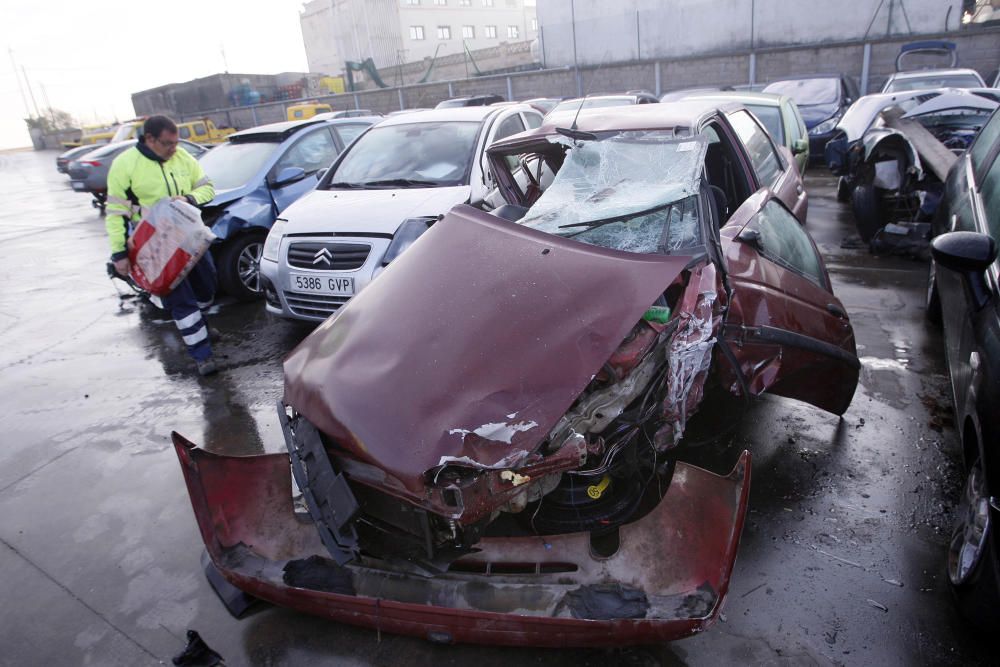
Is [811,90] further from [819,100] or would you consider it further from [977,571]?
[977,571]

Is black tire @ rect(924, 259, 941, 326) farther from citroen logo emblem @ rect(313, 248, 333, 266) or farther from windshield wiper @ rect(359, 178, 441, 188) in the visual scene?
citroen logo emblem @ rect(313, 248, 333, 266)

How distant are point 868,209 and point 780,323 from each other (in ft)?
14.2

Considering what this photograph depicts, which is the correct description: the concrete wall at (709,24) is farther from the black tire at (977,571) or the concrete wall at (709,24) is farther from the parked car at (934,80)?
the black tire at (977,571)

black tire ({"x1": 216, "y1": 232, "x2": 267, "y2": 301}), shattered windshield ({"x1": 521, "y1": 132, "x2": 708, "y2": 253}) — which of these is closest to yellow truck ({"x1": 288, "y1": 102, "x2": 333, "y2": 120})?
black tire ({"x1": 216, "y1": 232, "x2": 267, "y2": 301})

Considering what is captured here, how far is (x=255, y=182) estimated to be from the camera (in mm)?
6398

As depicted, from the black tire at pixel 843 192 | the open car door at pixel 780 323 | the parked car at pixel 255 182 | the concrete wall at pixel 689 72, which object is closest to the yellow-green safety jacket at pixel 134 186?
the parked car at pixel 255 182

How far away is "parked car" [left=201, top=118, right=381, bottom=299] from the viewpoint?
612 centimetres

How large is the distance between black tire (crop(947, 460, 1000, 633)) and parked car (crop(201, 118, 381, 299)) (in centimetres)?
559

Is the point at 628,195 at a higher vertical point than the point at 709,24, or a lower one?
lower

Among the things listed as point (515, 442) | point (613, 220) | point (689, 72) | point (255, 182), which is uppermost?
point (689, 72)

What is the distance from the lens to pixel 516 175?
13.3 ft

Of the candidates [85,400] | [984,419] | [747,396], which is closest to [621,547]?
[747,396]

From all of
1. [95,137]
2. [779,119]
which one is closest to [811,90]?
[779,119]

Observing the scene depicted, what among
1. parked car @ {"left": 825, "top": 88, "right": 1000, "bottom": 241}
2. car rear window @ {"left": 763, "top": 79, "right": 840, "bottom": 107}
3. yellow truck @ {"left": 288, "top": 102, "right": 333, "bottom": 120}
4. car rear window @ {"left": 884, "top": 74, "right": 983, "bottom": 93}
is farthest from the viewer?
yellow truck @ {"left": 288, "top": 102, "right": 333, "bottom": 120}
